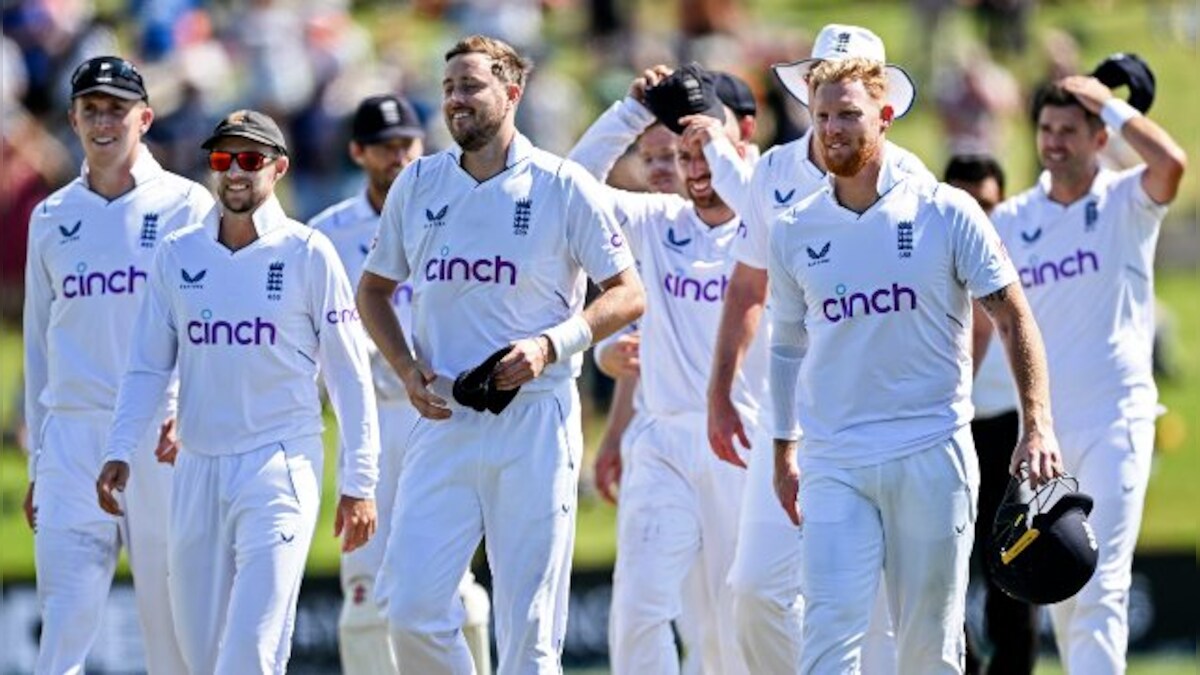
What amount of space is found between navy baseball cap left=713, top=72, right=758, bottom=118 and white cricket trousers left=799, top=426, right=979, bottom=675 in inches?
99.8

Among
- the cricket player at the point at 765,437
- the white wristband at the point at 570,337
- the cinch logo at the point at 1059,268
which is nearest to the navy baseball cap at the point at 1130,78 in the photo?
the cinch logo at the point at 1059,268

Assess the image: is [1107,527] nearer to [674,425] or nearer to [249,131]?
[674,425]

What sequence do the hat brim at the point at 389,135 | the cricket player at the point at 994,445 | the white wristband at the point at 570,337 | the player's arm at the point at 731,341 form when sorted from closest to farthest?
1. the white wristband at the point at 570,337
2. the player's arm at the point at 731,341
3. the hat brim at the point at 389,135
4. the cricket player at the point at 994,445

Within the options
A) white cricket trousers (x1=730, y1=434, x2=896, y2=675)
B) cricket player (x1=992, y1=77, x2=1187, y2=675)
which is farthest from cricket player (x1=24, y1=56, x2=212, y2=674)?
cricket player (x1=992, y1=77, x2=1187, y2=675)

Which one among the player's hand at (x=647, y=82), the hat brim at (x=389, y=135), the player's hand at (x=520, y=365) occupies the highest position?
the player's hand at (x=647, y=82)

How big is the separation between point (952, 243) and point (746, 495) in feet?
5.86

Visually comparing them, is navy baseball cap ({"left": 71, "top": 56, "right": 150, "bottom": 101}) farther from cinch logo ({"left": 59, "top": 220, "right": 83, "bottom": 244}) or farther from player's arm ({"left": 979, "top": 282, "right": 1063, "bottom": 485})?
player's arm ({"left": 979, "top": 282, "right": 1063, "bottom": 485})

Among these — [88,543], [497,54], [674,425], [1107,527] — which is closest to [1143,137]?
[1107,527]

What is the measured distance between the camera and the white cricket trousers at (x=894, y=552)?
9.80 meters

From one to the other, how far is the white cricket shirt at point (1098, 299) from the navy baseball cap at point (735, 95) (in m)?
1.40

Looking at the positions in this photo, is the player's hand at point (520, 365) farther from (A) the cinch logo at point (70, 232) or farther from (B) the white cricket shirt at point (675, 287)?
(A) the cinch logo at point (70, 232)

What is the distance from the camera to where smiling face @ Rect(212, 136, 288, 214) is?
10.7 metres

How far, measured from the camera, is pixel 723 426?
11.2 meters

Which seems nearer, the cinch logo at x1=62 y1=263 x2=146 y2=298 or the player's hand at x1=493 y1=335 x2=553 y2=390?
the player's hand at x1=493 y1=335 x2=553 y2=390
